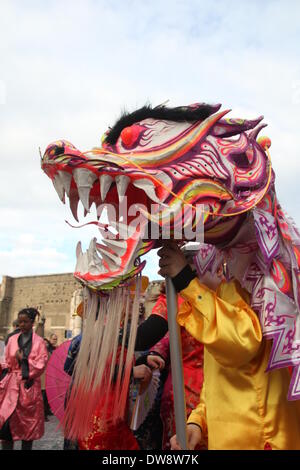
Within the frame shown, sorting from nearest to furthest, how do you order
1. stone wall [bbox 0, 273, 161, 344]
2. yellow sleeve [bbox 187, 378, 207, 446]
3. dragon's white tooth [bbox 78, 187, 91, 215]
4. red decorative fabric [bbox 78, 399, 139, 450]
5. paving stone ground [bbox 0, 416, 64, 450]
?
dragon's white tooth [bbox 78, 187, 91, 215], yellow sleeve [bbox 187, 378, 207, 446], red decorative fabric [bbox 78, 399, 139, 450], paving stone ground [bbox 0, 416, 64, 450], stone wall [bbox 0, 273, 161, 344]

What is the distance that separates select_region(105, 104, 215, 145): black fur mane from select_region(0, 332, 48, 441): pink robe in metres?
3.94

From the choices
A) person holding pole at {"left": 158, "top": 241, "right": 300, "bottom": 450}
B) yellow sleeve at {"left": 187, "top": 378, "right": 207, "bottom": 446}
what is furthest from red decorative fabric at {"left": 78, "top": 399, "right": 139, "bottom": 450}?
person holding pole at {"left": 158, "top": 241, "right": 300, "bottom": 450}

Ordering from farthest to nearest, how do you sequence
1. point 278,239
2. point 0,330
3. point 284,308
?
point 0,330 → point 278,239 → point 284,308

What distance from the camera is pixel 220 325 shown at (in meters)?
1.35

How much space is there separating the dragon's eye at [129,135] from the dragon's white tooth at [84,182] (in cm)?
23

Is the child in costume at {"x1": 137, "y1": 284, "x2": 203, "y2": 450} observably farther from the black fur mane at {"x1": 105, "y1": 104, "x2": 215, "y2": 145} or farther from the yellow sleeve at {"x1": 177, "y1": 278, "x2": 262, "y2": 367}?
the black fur mane at {"x1": 105, "y1": 104, "x2": 215, "y2": 145}

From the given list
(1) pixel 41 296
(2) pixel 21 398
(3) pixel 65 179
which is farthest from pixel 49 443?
(1) pixel 41 296

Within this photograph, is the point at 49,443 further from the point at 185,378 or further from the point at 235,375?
the point at 235,375

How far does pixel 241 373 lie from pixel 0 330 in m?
25.2

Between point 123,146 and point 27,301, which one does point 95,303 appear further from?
point 27,301

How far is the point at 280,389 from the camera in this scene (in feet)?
4.82

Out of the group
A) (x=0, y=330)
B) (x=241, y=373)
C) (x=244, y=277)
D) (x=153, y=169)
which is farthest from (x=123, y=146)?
(x=0, y=330)

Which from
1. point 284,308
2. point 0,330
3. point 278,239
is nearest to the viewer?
point 284,308

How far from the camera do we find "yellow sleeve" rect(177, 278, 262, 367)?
4.42ft
